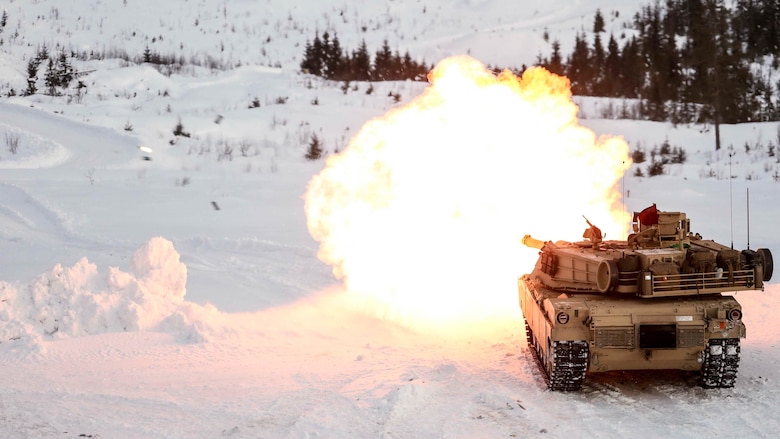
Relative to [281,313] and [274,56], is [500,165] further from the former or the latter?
[274,56]

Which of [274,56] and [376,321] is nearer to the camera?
[376,321]

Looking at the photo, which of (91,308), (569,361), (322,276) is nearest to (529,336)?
(569,361)

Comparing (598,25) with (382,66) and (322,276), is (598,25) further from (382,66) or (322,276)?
(322,276)

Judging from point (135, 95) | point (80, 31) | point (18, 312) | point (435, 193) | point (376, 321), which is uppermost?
point (80, 31)

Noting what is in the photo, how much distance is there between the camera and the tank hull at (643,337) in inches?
389

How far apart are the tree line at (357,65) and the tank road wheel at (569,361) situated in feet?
120

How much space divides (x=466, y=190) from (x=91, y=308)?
22.8 ft

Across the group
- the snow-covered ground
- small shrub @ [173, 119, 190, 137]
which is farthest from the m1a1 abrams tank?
small shrub @ [173, 119, 190, 137]

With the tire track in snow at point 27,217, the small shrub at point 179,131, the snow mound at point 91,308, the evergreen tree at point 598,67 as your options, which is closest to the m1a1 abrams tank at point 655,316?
the snow mound at point 91,308

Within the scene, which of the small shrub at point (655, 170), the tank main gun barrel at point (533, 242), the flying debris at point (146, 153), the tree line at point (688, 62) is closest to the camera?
the tank main gun barrel at point (533, 242)

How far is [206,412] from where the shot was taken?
916 cm

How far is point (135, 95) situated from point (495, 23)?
106ft

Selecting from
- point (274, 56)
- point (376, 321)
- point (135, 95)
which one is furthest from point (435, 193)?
point (274, 56)

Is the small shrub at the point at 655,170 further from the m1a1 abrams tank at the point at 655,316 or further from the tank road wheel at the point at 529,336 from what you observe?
the m1a1 abrams tank at the point at 655,316
